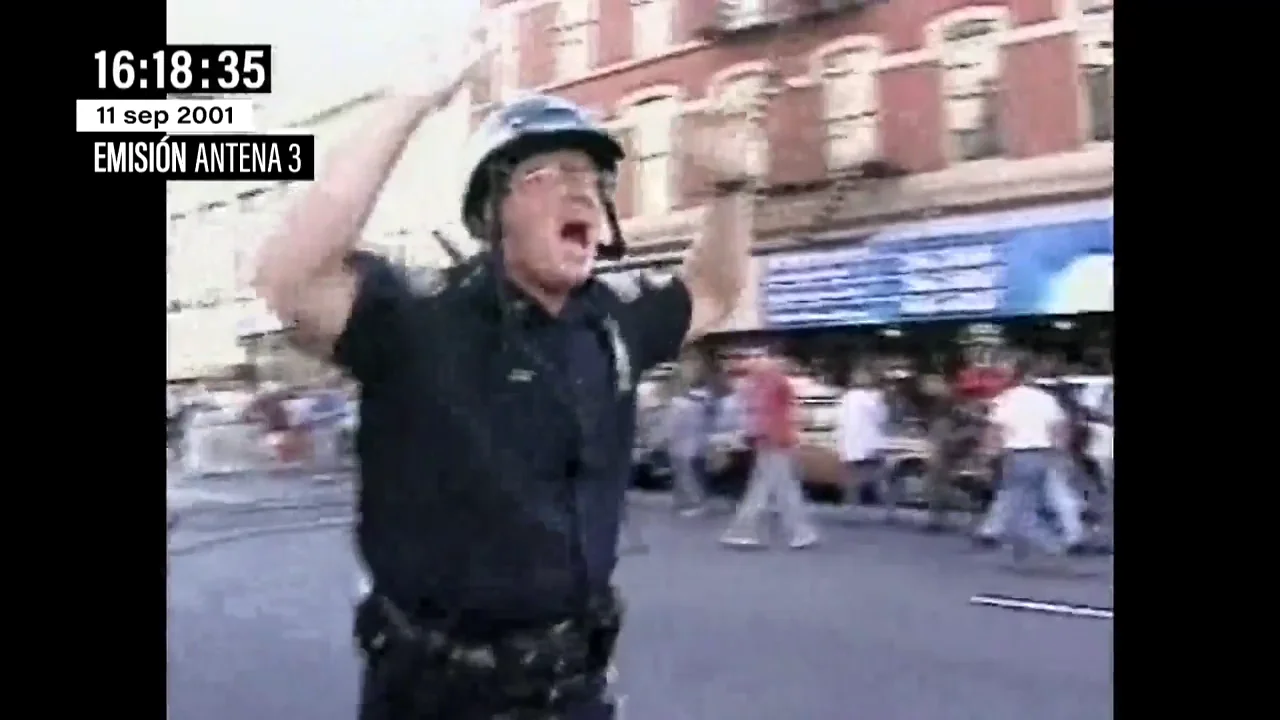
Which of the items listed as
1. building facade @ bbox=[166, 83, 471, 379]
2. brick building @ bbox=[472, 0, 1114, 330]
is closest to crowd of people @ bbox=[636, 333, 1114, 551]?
brick building @ bbox=[472, 0, 1114, 330]

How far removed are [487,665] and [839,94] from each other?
1.49 meters

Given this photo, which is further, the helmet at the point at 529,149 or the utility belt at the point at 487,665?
the helmet at the point at 529,149

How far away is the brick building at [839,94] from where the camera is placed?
318cm

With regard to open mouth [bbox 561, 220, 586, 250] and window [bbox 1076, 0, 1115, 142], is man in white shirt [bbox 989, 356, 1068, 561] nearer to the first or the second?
window [bbox 1076, 0, 1115, 142]

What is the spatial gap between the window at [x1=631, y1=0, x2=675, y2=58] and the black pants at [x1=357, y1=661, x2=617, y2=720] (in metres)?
1.47

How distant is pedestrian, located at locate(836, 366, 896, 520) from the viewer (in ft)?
10.4

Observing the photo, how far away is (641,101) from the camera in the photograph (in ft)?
10.7

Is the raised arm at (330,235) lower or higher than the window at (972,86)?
lower

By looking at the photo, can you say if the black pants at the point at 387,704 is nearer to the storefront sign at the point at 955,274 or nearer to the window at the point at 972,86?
the storefront sign at the point at 955,274
